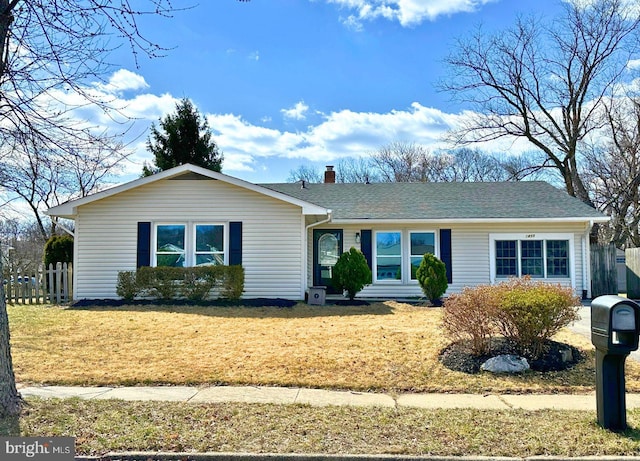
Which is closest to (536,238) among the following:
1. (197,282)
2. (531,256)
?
(531,256)

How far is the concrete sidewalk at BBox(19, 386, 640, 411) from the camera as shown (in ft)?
18.0

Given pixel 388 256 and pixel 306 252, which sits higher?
pixel 306 252

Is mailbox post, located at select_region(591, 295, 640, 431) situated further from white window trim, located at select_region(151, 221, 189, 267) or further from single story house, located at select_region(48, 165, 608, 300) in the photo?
white window trim, located at select_region(151, 221, 189, 267)

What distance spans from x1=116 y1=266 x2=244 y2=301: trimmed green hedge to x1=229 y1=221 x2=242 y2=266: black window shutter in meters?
0.46

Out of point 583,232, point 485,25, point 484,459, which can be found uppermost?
point 485,25

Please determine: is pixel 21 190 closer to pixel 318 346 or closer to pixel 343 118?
pixel 318 346

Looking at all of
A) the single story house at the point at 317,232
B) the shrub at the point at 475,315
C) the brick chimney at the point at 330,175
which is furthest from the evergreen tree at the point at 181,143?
the shrub at the point at 475,315

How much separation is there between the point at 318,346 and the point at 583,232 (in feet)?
38.2

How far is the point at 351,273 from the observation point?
14250 mm

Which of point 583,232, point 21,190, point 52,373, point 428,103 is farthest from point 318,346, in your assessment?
point 428,103

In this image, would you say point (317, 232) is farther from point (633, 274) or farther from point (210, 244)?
point (633, 274)

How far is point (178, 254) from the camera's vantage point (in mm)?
14664

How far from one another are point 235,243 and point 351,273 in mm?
3441

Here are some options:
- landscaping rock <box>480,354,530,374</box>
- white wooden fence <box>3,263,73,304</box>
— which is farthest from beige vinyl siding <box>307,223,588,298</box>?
landscaping rock <box>480,354,530,374</box>
